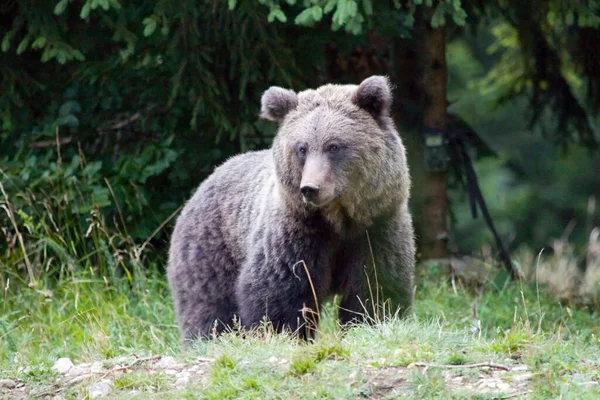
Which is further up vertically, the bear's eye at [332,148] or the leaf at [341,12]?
the leaf at [341,12]

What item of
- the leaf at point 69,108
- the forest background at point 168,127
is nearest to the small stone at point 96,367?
the forest background at point 168,127

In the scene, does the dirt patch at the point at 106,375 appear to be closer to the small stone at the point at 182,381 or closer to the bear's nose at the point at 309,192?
the small stone at the point at 182,381

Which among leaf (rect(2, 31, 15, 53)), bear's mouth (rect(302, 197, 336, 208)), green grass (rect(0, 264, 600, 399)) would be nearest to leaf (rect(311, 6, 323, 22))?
bear's mouth (rect(302, 197, 336, 208))

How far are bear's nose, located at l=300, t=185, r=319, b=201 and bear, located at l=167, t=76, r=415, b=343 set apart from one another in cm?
2

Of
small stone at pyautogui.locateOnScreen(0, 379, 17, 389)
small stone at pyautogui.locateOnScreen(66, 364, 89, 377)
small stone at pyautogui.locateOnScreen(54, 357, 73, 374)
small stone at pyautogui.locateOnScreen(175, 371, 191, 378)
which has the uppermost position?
small stone at pyautogui.locateOnScreen(175, 371, 191, 378)

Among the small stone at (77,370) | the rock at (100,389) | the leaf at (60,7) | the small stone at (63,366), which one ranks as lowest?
the small stone at (63,366)

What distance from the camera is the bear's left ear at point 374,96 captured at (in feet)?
20.8

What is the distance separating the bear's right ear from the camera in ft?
21.4

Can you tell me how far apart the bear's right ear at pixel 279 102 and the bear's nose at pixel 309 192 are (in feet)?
3.00

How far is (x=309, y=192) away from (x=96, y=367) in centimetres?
166

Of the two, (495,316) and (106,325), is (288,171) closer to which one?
(106,325)

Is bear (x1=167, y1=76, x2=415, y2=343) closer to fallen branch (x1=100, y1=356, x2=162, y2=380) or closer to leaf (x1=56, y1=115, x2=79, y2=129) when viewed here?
fallen branch (x1=100, y1=356, x2=162, y2=380)

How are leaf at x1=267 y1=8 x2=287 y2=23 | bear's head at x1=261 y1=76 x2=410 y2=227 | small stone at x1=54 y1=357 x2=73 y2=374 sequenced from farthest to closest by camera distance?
leaf at x1=267 y1=8 x2=287 y2=23 → bear's head at x1=261 y1=76 x2=410 y2=227 → small stone at x1=54 y1=357 x2=73 y2=374

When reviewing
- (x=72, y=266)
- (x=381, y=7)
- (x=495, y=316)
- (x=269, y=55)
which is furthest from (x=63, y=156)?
(x=495, y=316)
